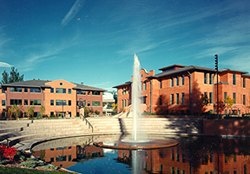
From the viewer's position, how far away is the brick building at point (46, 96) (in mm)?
53125

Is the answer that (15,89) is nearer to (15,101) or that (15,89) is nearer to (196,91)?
(15,101)

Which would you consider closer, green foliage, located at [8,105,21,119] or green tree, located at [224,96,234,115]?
green tree, located at [224,96,234,115]

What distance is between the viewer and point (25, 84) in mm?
54500

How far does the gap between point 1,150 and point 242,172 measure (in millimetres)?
13247

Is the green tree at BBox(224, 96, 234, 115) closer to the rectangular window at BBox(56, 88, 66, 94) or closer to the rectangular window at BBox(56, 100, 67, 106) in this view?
the rectangular window at BBox(56, 100, 67, 106)

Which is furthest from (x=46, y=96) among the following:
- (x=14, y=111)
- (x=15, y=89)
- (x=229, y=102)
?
(x=229, y=102)

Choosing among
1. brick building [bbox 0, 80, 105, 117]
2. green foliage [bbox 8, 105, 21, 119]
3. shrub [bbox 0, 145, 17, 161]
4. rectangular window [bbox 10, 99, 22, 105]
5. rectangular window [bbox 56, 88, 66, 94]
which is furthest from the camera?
rectangular window [bbox 56, 88, 66, 94]

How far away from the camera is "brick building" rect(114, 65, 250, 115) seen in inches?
1608

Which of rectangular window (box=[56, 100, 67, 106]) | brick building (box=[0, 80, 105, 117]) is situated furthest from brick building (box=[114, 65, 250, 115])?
rectangular window (box=[56, 100, 67, 106])

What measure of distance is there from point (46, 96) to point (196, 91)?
31.8 meters

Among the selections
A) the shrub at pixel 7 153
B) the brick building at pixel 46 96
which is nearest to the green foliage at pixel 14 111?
the brick building at pixel 46 96

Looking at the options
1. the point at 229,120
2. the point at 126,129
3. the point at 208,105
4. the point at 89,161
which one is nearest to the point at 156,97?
the point at 208,105

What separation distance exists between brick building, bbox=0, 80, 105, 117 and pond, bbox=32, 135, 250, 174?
3357 centimetres

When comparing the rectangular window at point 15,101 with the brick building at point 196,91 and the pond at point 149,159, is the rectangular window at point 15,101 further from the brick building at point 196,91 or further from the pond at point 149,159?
the pond at point 149,159
